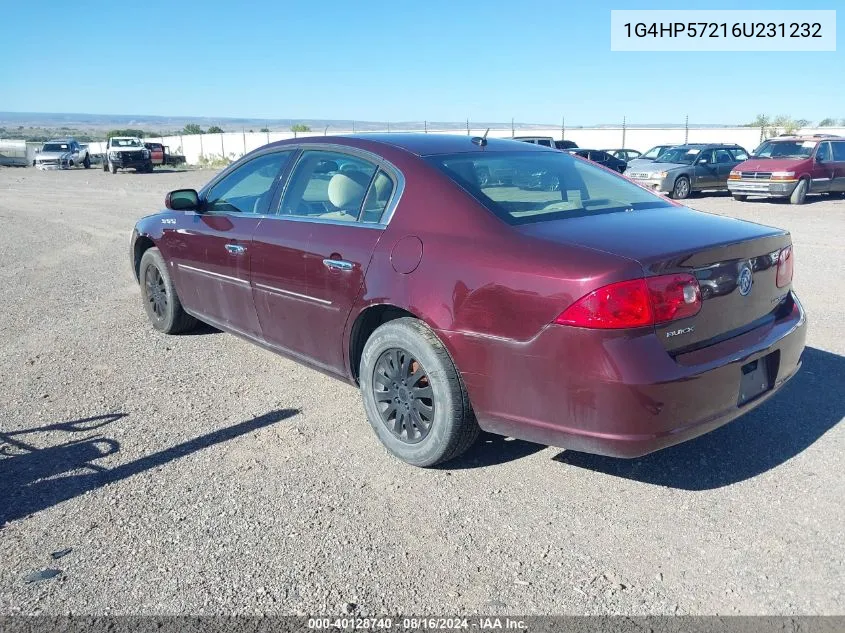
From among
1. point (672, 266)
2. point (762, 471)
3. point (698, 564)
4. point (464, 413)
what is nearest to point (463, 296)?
point (464, 413)

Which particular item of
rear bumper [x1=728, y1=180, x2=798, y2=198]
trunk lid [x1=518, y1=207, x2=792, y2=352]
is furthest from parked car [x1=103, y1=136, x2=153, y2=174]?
trunk lid [x1=518, y1=207, x2=792, y2=352]

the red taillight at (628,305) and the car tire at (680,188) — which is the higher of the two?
the car tire at (680,188)

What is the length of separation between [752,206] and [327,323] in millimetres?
16882

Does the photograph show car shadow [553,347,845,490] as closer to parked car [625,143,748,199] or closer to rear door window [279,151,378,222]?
rear door window [279,151,378,222]

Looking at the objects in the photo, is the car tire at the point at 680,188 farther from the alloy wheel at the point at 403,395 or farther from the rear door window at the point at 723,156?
the alloy wheel at the point at 403,395

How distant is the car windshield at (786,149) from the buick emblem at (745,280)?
704 inches

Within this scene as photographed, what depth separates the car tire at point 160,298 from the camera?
581 centimetres

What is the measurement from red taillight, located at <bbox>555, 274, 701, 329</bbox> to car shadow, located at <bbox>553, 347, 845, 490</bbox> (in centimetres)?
104

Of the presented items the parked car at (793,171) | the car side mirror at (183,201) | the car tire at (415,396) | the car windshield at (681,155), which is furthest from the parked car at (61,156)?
the car tire at (415,396)

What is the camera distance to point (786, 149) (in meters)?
19.3

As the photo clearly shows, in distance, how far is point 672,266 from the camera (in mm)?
3016

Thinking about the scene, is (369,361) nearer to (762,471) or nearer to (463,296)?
(463,296)

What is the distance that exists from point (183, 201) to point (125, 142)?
3438cm

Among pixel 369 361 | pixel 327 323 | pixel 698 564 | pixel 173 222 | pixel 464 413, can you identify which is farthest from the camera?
pixel 173 222
